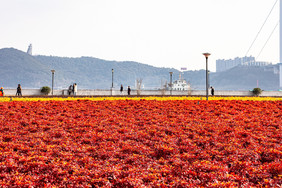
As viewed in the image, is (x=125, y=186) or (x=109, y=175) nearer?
(x=125, y=186)

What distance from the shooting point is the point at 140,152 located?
274 inches

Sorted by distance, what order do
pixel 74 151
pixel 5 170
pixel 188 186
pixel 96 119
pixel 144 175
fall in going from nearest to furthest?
pixel 188 186, pixel 144 175, pixel 5 170, pixel 74 151, pixel 96 119

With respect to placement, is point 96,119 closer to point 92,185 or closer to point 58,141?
point 58,141

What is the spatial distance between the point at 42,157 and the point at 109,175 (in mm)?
1793

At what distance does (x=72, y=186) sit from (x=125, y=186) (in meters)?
0.91

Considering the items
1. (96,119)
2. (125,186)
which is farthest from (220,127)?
(125,186)

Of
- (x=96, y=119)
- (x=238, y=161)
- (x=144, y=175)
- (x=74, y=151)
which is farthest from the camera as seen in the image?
(x=96, y=119)

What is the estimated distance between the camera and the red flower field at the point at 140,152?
523cm

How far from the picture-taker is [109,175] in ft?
18.0

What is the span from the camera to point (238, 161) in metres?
6.12

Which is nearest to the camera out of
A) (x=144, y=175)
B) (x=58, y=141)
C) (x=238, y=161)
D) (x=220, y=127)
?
(x=144, y=175)

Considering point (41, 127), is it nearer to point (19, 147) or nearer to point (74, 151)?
point (19, 147)

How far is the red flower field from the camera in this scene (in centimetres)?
523

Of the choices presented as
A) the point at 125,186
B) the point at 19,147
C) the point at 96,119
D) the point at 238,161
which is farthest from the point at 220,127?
the point at 19,147
